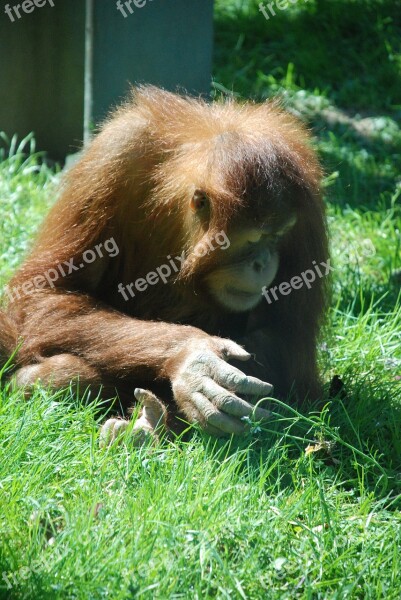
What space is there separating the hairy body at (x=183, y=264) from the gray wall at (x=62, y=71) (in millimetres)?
1816

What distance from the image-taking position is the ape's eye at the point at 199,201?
327 cm

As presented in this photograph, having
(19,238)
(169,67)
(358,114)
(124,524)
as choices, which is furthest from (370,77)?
(124,524)

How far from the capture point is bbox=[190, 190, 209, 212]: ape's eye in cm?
327

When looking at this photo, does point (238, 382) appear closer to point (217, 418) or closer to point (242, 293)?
point (217, 418)

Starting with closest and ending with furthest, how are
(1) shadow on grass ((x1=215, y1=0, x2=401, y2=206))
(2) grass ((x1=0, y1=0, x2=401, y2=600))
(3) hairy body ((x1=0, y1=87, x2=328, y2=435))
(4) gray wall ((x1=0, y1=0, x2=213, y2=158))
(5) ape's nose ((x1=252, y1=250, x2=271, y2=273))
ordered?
(2) grass ((x1=0, y1=0, x2=401, y2=600))
(3) hairy body ((x1=0, y1=87, x2=328, y2=435))
(5) ape's nose ((x1=252, y1=250, x2=271, y2=273))
(4) gray wall ((x1=0, y1=0, x2=213, y2=158))
(1) shadow on grass ((x1=215, y1=0, x2=401, y2=206))

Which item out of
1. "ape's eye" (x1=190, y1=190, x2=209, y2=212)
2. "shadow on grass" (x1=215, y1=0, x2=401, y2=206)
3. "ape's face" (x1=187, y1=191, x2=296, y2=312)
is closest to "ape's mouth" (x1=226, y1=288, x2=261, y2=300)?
"ape's face" (x1=187, y1=191, x2=296, y2=312)

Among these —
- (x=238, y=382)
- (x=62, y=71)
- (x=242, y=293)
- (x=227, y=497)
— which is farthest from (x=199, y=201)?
(x=62, y=71)

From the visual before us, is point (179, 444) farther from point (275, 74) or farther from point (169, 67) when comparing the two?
point (275, 74)

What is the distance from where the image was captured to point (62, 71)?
20.6 feet

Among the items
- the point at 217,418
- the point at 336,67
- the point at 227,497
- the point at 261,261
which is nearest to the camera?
the point at 227,497

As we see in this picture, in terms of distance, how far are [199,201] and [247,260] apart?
0.26 metres

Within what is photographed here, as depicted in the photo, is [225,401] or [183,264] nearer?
[225,401]

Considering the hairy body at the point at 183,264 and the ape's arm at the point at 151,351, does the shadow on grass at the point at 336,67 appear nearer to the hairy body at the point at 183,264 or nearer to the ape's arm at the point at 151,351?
the hairy body at the point at 183,264

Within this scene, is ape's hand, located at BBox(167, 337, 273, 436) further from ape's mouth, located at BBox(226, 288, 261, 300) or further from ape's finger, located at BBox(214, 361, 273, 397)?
ape's mouth, located at BBox(226, 288, 261, 300)
